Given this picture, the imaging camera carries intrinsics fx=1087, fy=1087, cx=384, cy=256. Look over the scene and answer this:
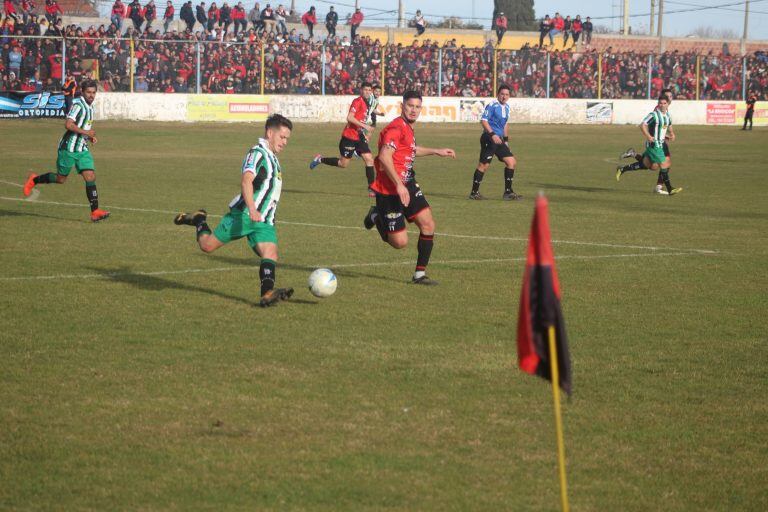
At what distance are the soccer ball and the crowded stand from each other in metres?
30.7

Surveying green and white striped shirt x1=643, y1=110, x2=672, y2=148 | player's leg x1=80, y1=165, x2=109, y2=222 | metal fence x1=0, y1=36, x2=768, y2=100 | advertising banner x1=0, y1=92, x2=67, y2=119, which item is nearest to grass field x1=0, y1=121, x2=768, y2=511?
player's leg x1=80, y1=165, x2=109, y2=222

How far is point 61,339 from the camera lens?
8398 millimetres

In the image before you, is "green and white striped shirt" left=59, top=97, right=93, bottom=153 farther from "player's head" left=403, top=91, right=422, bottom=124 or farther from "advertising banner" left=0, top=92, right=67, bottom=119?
"advertising banner" left=0, top=92, right=67, bottom=119

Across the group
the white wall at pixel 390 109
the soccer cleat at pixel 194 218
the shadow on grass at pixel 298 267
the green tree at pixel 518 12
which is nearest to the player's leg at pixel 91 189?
the shadow on grass at pixel 298 267

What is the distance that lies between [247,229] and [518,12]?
91.9 meters

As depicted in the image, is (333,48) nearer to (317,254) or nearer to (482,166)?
(482,166)

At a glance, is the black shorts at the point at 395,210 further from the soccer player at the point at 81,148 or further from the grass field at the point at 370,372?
the soccer player at the point at 81,148

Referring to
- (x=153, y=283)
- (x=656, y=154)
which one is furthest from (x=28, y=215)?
(x=656, y=154)

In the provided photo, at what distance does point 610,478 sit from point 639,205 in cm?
1496

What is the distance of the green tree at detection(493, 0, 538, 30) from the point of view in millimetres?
94594

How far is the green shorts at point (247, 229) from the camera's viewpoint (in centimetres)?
983

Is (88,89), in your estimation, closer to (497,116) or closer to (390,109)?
(497,116)

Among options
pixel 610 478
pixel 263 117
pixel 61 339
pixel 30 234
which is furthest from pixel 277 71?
pixel 610 478

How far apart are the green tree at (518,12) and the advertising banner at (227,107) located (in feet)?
180
